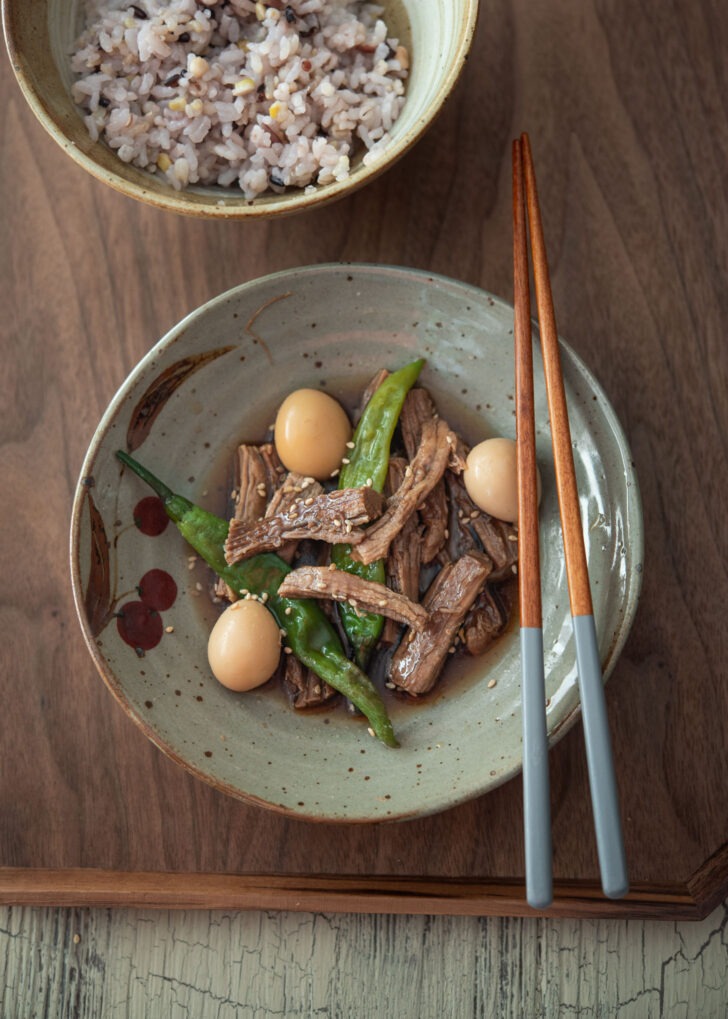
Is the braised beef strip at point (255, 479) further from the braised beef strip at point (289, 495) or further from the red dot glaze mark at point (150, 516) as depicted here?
the red dot glaze mark at point (150, 516)

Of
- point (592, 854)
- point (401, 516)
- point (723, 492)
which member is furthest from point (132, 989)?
point (723, 492)

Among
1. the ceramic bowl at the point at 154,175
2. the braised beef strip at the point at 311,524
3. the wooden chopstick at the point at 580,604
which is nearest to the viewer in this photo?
the wooden chopstick at the point at 580,604

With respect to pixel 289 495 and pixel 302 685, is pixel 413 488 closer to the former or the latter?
pixel 289 495

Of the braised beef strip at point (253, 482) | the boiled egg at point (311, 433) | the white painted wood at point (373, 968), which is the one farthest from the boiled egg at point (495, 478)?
the white painted wood at point (373, 968)

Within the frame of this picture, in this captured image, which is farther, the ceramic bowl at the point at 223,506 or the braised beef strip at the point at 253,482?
the braised beef strip at the point at 253,482

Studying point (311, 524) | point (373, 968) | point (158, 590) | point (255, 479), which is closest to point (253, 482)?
point (255, 479)

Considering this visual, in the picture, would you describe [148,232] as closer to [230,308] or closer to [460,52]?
[230,308]

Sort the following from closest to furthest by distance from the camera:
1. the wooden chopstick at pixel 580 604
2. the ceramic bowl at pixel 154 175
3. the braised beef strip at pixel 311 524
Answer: the wooden chopstick at pixel 580 604 → the ceramic bowl at pixel 154 175 → the braised beef strip at pixel 311 524
